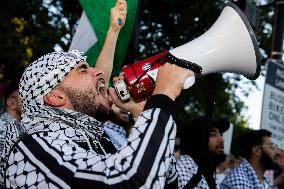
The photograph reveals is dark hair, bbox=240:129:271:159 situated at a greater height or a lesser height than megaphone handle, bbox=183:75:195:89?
lesser

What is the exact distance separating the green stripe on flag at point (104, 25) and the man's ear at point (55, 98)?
178cm

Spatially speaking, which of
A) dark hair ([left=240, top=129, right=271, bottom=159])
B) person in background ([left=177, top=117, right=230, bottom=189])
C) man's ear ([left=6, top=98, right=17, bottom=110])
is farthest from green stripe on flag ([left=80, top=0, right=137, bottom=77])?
dark hair ([left=240, top=129, right=271, bottom=159])

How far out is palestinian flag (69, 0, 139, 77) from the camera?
4.05 meters

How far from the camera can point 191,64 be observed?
6.37ft

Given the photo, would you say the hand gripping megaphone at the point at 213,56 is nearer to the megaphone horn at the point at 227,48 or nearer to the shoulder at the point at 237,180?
the megaphone horn at the point at 227,48

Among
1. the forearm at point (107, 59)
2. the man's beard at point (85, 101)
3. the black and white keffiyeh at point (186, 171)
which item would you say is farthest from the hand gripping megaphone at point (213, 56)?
the black and white keffiyeh at point (186, 171)

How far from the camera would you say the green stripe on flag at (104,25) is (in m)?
4.04

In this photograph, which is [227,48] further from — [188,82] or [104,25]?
[104,25]

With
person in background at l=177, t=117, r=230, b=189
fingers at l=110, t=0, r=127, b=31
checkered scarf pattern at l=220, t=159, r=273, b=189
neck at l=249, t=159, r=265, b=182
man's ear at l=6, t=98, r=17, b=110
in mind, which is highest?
fingers at l=110, t=0, r=127, b=31

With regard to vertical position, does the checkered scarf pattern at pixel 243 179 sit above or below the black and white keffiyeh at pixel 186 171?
below

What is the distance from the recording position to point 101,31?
4.26m

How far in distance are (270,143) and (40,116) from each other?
12.5 feet

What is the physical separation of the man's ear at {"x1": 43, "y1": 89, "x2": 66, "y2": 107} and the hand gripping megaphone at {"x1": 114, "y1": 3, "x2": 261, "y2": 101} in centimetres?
22

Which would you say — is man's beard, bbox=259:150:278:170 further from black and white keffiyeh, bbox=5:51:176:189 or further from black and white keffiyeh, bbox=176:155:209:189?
black and white keffiyeh, bbox=5:51:176:189
